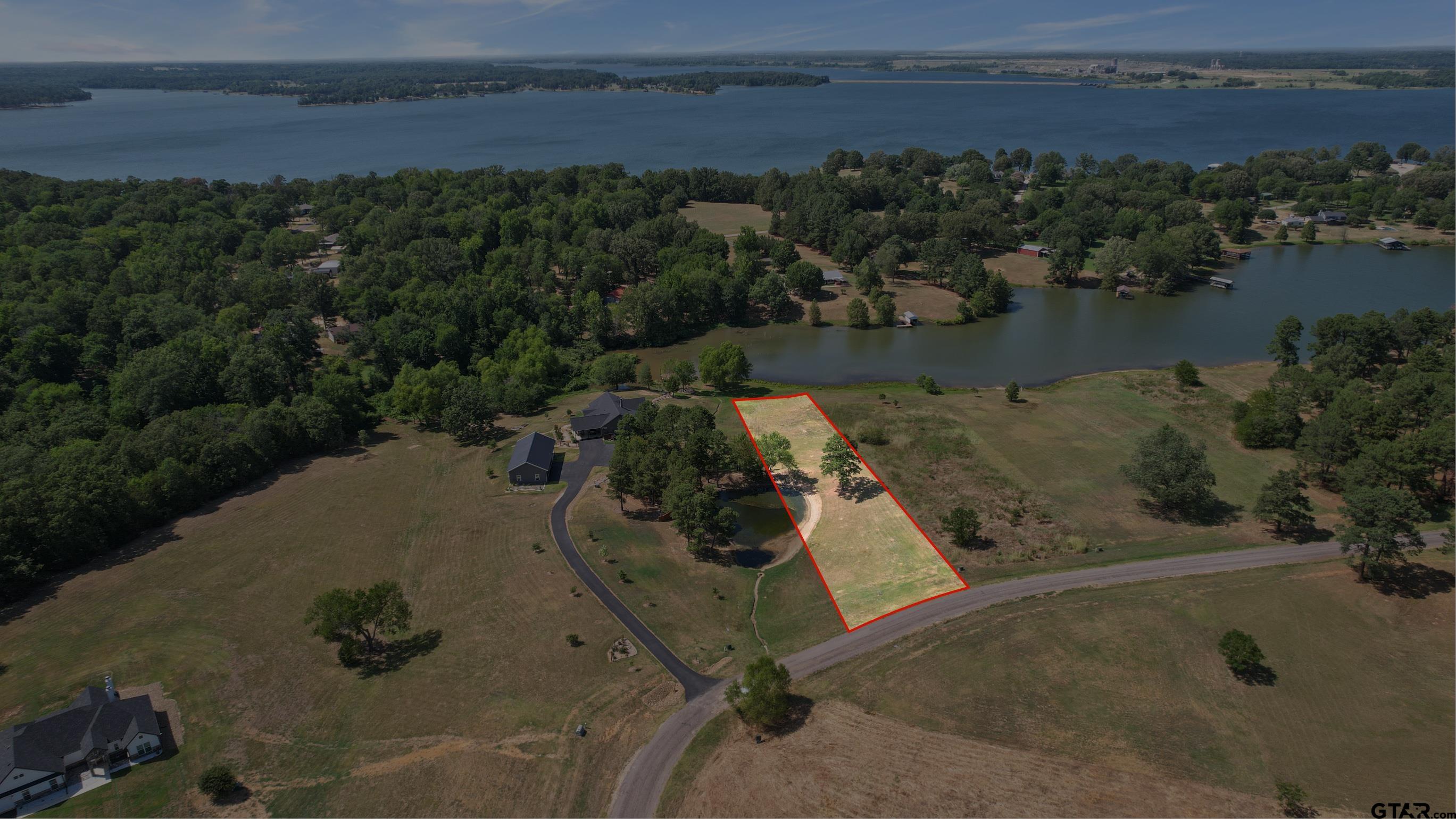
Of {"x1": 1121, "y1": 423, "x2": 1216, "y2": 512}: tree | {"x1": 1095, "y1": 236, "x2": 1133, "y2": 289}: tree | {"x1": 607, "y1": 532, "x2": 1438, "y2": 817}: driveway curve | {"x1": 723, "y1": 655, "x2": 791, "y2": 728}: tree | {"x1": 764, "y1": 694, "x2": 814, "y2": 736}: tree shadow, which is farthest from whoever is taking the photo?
{"x1": 1095, "y1": 236, "x2": 1133, "y2": 289}: tree

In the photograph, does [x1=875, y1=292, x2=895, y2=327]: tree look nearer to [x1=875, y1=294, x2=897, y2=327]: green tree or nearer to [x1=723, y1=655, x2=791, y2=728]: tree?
[x1=875, y1=294, x2=897, y2=327]: green tree

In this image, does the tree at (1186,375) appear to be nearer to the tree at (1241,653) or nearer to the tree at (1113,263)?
the tree at (1113,263)

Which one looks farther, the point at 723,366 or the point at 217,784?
the point at 723,366

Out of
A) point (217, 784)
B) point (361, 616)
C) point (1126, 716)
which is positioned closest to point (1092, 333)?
point (1126, 716)

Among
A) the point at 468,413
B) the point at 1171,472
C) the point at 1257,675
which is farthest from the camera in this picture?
the point at 468,413

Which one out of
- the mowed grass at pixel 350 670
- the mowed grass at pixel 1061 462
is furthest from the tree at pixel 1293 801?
the mowed grass at pixel 350 670

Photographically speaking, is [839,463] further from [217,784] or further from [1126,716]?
[217,784]

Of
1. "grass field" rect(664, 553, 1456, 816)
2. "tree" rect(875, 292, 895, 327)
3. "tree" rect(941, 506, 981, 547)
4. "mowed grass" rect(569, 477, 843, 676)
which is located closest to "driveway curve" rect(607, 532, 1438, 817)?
"grass field" rect(664, 553, 1456, 816)
